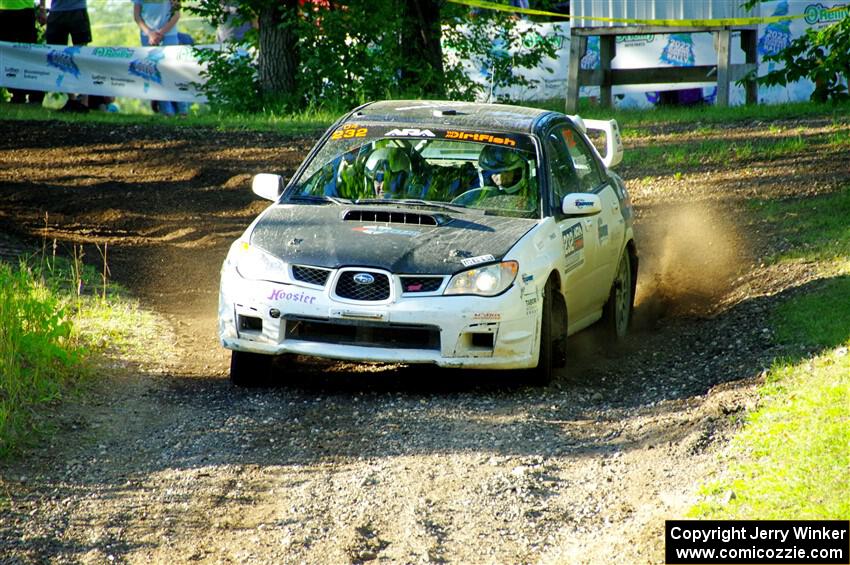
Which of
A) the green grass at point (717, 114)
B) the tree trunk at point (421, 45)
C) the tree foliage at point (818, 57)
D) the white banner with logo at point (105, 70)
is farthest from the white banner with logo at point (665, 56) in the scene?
the tree foliage at point (818, 57)

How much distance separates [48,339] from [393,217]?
2.17 metres

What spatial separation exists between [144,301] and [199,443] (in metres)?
4.06

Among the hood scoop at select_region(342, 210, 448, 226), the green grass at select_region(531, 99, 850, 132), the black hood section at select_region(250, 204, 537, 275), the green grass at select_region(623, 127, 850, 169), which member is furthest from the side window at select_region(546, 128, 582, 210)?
the green grass at select_region(531, 99, 850, 132)

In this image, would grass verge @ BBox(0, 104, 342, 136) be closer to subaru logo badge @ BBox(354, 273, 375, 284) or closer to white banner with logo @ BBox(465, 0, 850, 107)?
white banner with logo @ BBox(465, 0, 850, 107)

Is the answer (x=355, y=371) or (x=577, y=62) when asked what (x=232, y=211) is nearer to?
(x=355, y=371)

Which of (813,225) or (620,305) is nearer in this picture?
(620,305)

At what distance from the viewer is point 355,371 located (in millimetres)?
8547

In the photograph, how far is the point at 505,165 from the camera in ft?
29.0

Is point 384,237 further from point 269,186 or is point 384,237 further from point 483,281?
point 269,186

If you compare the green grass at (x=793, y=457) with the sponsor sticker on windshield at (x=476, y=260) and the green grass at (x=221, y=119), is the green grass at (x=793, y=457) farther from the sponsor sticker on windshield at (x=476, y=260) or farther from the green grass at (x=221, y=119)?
the green grass at (x=221, y=119)

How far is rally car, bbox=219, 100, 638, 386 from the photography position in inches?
302

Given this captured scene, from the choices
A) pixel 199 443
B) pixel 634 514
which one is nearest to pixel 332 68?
pixel 199 443

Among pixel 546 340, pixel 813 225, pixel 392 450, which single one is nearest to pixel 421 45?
pixel 813 225

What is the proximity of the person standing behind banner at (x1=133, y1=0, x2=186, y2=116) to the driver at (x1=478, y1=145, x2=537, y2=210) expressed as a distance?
1520 cm
